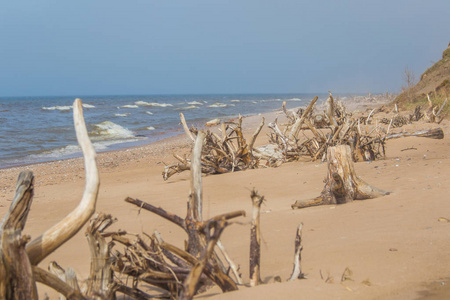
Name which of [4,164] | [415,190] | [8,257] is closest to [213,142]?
[415,190]

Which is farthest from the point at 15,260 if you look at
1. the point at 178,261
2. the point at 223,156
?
the point at 223,156

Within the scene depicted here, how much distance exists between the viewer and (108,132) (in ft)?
81.1

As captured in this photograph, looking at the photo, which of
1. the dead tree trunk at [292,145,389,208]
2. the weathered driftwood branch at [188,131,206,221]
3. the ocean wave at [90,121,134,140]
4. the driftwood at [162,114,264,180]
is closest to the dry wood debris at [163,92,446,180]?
the driftwood at [162,114,264,180]

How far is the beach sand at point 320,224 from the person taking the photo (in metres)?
2.85

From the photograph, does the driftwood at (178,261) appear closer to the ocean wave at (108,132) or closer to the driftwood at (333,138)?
the driftwood at (333,138)

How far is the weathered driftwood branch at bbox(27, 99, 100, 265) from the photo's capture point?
2.11 m

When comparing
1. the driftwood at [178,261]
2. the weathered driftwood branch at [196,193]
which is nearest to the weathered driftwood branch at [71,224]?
the driftwood at [178,261]

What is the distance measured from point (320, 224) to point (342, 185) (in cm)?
90

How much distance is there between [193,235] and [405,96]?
2149 cm

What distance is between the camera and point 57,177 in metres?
11.3

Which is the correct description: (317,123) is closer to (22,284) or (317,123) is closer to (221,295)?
(221,295)

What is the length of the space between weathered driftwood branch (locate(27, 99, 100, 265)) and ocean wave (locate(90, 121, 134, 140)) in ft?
68.7

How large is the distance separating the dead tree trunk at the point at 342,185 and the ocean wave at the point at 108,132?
A: 18.5 m

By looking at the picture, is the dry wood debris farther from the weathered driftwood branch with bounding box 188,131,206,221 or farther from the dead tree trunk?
the weathered driftwood branch with bounding box 188,131,206,221
